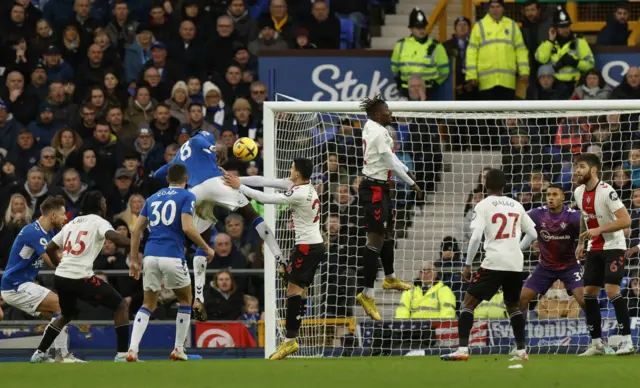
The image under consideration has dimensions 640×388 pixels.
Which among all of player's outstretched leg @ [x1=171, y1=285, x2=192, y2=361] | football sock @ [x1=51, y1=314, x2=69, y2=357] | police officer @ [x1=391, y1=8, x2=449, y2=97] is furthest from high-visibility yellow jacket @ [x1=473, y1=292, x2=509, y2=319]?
football sock @ [x1=51, y1=314, x2=69, y2=357]

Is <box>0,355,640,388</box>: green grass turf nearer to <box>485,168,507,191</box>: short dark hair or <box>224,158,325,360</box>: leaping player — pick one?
<box>224,158,325,360</box>: leaping player

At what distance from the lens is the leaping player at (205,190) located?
13.8 meters

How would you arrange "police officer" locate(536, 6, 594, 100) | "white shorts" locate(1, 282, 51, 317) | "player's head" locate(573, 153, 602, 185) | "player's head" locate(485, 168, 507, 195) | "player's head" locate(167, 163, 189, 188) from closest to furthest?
"player's head" locate(485, 168, 507, 195) < "player's head" locate(167, 163, 189, 188) < "player's head" locate(573, 153, 602, 185) < "white shorts" locate(1, 282, 51, 317) < "police officer" locate(536, 6, 594, 100)

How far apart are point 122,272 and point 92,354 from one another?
1.17 metres

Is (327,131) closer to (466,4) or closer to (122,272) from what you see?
(122,272)

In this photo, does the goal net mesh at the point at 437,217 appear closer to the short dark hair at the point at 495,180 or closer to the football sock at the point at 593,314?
the football sock at the point at 593,314

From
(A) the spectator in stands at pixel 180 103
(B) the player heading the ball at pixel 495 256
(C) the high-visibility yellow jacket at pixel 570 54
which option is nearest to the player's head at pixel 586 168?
(B) the player heading the ball at pixel 495 256

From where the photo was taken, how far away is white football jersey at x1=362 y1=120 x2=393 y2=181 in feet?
44.4

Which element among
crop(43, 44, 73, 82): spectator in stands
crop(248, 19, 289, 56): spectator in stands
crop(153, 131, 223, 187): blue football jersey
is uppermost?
crop(248, 19, 289, 56): spectator in stands

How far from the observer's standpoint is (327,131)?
17.0 meters

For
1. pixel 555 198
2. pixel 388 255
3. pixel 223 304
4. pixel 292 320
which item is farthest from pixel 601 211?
pixel 223 304

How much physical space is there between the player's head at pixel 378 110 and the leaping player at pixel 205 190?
61.7 inches

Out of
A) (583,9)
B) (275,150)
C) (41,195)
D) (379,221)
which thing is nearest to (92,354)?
(41,195)

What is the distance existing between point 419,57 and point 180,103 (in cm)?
342
